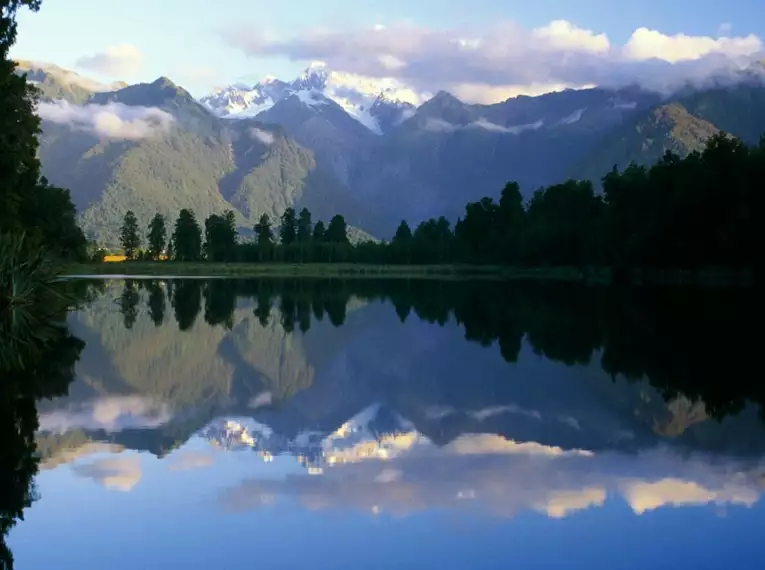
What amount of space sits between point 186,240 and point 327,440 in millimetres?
184021

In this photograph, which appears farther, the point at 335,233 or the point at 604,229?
the point at 335,233

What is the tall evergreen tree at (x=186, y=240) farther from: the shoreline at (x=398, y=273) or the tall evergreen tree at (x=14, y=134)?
the tall evergreen tree at (x=14, y=134)

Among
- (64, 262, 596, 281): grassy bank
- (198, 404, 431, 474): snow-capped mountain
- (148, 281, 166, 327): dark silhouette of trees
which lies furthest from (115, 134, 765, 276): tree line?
(198, 404, 431, 474): snow-capped mountain

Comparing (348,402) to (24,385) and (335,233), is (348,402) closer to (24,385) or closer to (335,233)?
(24,385)

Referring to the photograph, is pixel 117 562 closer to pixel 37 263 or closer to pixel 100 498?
pixel 100 498

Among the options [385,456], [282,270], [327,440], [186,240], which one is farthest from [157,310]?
[186,240]

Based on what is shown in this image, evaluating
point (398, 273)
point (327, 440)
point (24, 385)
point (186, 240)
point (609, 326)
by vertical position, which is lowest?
point (398, 273)

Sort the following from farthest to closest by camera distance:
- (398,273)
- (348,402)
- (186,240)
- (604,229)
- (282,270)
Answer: (186,240) → (282,270) → (398,273) → (604,229) → (348,402)

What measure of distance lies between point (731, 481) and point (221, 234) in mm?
188944

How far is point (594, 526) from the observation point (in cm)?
1034

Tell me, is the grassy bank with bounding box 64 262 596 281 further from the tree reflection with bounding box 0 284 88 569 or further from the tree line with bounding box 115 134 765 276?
the tree reflection with bounding box 0 284 88 569

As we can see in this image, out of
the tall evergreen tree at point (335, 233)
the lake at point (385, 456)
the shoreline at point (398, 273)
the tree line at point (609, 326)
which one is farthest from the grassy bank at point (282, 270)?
the lake at point (385, 456)

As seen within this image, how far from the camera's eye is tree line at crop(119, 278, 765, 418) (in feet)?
73.3

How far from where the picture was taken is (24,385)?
19.7 m
